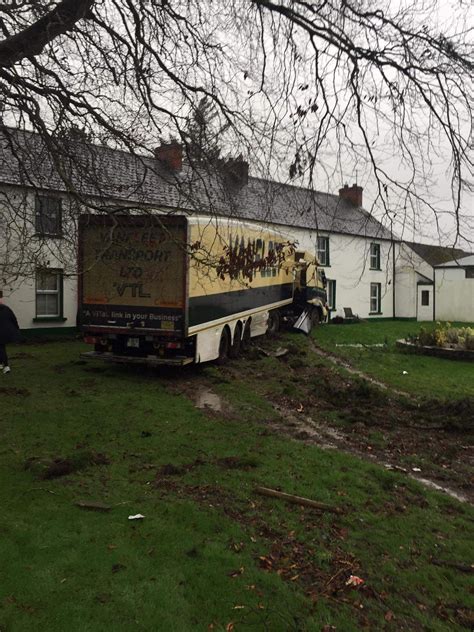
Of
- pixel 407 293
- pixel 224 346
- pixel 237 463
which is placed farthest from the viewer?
pixel 407 293

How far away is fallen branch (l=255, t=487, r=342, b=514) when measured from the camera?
17.5 feet

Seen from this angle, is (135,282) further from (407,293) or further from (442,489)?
(407,293)

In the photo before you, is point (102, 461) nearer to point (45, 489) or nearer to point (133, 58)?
point (45, 489)

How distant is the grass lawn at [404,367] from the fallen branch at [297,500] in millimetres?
6670

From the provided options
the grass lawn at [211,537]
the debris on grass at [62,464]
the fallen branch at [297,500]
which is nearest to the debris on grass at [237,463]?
the grass lawn at [211,537]

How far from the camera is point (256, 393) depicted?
1127cm

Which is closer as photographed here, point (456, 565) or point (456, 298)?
point (456, 565)

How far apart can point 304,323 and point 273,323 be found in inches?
75.4

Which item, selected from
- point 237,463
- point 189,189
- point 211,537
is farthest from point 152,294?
point 211,537

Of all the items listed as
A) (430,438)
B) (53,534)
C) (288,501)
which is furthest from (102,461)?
(430,438)

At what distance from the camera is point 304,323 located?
2166cm

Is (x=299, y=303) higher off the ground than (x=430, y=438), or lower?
higher

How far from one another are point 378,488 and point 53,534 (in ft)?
11.6

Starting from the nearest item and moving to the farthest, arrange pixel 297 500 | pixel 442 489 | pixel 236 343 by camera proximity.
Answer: pixel 297 500
pixel 442 489
pixel 236 343
